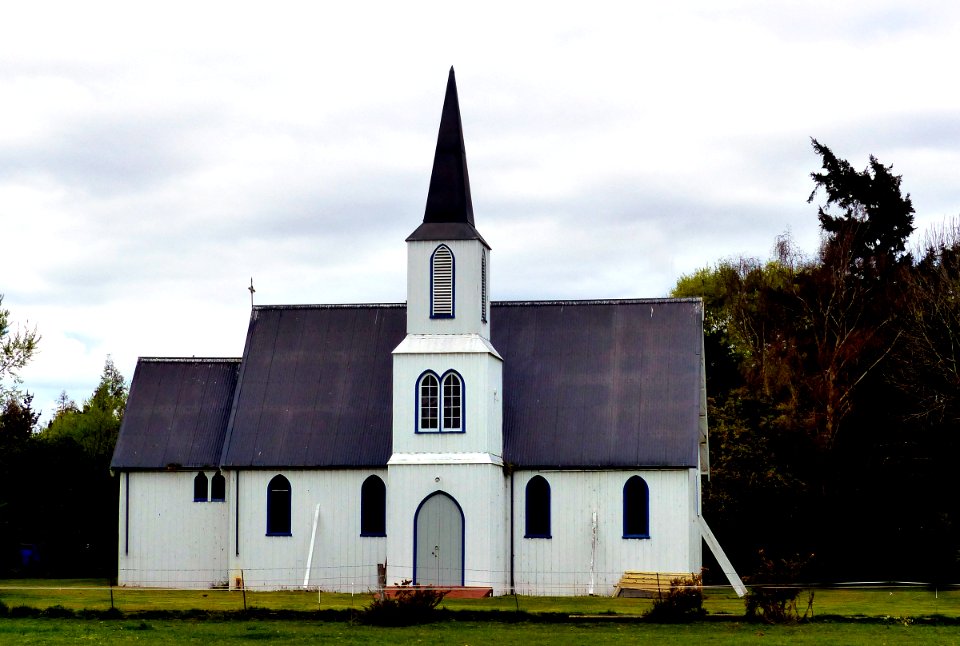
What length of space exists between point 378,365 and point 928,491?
788 inches

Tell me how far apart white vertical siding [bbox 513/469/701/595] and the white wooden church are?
62 mm

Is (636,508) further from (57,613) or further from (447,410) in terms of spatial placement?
(57,613)

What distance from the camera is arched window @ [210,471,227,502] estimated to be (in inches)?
2016

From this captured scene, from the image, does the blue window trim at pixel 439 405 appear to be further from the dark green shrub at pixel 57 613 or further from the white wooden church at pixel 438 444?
the dark green shrub at pixel 57 613

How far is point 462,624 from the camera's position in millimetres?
34188

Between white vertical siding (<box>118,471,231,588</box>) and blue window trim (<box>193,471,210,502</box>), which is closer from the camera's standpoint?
white vertical siding (<box>118,471,231,588</box>)

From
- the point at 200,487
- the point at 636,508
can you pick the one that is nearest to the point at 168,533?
the point at 200,487

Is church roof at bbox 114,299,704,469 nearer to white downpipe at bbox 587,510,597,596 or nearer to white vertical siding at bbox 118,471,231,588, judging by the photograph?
white vertical siding at bbox 118,471,231,588

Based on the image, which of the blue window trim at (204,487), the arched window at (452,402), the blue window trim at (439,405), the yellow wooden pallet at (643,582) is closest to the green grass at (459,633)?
the yellow wooden pallet at (643,582)

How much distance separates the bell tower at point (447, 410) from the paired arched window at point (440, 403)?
0.10 feet

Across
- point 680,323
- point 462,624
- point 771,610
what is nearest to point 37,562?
point 680,323

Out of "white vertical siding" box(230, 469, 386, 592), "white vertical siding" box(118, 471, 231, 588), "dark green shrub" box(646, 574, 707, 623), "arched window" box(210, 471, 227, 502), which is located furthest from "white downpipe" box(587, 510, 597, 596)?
"arched window" box(210, 471, 227, 502)

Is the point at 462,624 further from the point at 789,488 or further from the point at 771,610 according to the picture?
the point at 789,488

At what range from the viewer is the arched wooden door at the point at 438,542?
4612cm
